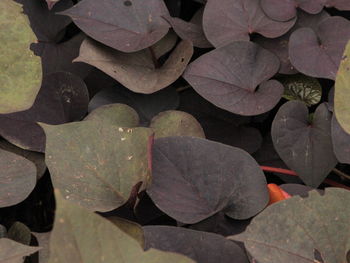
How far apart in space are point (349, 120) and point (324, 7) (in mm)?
403

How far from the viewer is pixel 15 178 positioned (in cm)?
79

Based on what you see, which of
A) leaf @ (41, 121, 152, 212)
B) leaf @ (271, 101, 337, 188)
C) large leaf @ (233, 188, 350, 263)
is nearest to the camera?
large leaf @ (233, 188, 350, 263)

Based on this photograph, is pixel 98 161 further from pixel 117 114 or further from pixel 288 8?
pixel 288 8

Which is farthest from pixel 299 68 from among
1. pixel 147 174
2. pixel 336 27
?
pixel 147 174

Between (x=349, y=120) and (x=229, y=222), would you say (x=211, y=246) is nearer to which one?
(x=229, y=222)

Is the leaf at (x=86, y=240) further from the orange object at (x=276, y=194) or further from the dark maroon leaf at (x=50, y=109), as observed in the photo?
the dark maroon leaf at (x=50, y=109)

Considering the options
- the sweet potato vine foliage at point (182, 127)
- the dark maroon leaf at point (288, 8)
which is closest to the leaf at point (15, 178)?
the sweet potato vine foliage at point (182, 127)

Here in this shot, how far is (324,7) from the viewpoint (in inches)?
40.8

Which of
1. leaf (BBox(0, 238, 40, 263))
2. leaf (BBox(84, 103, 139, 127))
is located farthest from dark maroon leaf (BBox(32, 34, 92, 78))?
leaf (BBox(0, 238, 40, 263))

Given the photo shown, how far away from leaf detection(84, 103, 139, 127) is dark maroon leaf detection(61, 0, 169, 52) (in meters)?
0.10

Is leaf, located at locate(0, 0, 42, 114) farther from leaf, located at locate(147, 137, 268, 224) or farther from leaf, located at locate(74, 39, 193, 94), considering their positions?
leaf, located at locate(147, 137, 268, 224)

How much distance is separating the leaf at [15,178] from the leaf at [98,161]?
0.24ft

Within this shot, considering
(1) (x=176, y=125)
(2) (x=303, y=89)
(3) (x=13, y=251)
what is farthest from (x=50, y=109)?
(2) (x=303, y=89)

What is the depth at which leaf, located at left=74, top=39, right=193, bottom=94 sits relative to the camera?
917 mm
